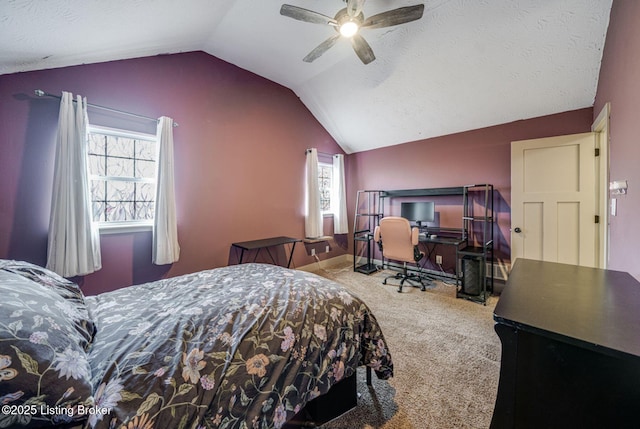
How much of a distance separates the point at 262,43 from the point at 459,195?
3369 millimetres

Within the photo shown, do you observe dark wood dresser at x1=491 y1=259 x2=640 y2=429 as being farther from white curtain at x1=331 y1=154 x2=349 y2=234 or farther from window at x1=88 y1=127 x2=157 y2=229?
white curtain at x1=331 y1=154 x2=349 y2=234

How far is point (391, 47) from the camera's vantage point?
112 inches

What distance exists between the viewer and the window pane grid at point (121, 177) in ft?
7.98

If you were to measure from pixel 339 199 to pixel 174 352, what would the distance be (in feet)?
13.1

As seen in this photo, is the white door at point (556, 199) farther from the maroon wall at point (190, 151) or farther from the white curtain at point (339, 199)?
the maroon wall at point (190, 151)

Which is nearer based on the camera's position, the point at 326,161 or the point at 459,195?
the point at 459,195

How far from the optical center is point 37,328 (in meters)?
0.75

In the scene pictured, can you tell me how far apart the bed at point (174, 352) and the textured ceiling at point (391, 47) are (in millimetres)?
1722

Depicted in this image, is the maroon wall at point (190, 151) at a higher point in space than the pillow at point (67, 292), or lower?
higher

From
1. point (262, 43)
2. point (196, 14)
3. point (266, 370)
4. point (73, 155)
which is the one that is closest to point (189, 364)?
point (266, 370)

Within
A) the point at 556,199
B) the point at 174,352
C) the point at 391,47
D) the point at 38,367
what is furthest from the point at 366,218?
the point at 38,367

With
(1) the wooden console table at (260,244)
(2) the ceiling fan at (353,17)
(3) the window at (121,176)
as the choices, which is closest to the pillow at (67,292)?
(3) the window at (121,176)

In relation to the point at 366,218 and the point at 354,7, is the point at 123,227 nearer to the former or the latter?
the point at 354,7

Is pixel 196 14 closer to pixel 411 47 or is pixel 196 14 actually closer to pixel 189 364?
pixel 411 47
